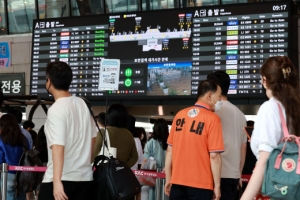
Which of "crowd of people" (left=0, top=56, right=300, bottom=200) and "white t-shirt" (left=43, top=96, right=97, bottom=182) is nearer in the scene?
"crowd of people" (left=0, top=56, right=300, bottom=200)

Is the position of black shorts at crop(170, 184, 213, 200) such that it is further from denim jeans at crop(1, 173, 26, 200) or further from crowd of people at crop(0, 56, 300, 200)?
denim jeans at crop(1, 173, 26, 200)

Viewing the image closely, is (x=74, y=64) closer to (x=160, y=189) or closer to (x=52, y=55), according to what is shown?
(x=52, y=55)

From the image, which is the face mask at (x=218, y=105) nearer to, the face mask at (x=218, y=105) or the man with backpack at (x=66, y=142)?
the face mask at (x=218, y=105)

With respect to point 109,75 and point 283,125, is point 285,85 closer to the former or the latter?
point 283,125

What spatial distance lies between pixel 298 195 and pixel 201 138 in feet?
6.48

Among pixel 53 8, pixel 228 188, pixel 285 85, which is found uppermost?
pixel 53 8

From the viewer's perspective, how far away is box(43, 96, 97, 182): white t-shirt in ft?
14.2

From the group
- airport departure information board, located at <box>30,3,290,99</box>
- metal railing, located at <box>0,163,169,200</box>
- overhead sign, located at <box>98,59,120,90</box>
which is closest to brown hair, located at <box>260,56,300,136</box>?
overhead sign, located at <box>98,59,120,90</box>

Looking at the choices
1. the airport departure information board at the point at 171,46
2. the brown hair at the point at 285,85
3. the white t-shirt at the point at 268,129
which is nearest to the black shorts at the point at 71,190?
the white t-shirt at the point at 268,129

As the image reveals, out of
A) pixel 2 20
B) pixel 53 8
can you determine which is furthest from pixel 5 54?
pixel 53 8

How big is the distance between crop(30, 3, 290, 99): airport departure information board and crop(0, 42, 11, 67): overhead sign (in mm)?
1615

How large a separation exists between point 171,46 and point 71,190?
271 inches

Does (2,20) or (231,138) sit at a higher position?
(2,20)

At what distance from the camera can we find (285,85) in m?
3.35
